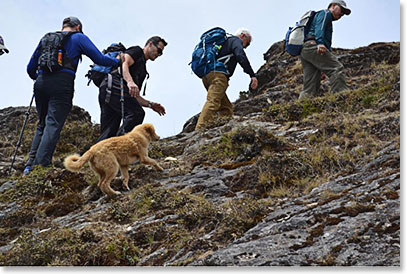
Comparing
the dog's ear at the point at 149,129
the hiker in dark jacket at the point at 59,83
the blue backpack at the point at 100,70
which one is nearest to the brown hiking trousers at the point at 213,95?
the blue backpack at the point at 100,70

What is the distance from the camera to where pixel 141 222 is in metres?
5.48

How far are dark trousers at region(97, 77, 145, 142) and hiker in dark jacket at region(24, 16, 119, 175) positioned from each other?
0.67 meters

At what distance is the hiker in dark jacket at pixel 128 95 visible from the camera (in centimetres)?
823

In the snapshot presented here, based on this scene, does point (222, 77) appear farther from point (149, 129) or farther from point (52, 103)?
point (52, 103)

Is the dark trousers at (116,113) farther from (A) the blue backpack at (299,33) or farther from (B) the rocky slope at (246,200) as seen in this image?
(A) the blue backpack at (299,33)

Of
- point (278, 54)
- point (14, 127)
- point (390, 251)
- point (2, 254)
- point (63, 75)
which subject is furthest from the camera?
point (278, 54)

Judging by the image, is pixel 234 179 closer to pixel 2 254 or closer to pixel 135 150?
pixel 135 150

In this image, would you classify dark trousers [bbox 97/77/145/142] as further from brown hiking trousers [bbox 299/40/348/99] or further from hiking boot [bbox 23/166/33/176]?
brown hiking trousers [bbox 299/40/348/99]

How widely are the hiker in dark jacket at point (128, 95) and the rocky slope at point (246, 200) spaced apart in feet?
2.67

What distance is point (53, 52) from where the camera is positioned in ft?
24.4

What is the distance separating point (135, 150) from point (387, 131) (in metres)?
3.62

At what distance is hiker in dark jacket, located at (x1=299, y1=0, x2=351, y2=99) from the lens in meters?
9.33

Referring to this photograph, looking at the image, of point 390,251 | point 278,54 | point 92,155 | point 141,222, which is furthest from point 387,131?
point 278,54

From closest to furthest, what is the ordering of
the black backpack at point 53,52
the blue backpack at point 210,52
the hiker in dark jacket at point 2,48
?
1. the hiker in dark jacket at point 2,48
2. the black backpack at point 53,52
3. the blue backpack at point 210,52
